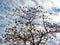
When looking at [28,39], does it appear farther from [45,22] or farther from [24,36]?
[45,22]

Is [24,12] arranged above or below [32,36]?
above

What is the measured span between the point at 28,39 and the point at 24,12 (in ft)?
8.62

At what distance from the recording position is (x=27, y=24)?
28.8 m

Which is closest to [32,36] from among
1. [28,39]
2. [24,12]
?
[28,39]

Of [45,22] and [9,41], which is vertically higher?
[45,22]

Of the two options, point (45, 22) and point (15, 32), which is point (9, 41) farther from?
point (45, 22)

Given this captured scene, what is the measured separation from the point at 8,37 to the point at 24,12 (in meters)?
2.84

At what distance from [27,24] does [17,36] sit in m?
1.46

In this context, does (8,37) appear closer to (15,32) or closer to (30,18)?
(15,32)

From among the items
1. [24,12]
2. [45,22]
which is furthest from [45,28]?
Result: [24,12]

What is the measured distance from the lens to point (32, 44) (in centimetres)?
2812

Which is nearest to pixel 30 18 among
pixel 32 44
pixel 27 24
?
pixel 27 24

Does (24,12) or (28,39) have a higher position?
(24,12)

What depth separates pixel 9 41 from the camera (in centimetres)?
2953
